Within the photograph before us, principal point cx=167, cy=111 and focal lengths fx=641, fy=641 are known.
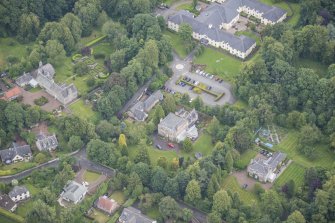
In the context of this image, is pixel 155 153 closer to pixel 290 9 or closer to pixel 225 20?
pixel 225 20

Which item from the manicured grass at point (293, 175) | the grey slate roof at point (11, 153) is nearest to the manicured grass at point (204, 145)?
the manicured grass at point (293, 175)

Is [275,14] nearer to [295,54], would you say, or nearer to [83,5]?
[295,54]

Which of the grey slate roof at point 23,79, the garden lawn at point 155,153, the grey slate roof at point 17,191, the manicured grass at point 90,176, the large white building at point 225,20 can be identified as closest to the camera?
the grey slate roof at point 17,191

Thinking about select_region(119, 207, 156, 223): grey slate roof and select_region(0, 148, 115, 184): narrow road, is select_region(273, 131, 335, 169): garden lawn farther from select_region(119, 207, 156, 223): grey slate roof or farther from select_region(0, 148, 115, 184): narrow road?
select_region(0, 148, 115, 184): narrow road

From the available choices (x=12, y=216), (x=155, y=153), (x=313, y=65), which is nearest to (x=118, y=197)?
(x=155, y=153)

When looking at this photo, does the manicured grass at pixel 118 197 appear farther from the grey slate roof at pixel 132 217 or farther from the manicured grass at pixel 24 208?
the manicured grass at pixel 24 208

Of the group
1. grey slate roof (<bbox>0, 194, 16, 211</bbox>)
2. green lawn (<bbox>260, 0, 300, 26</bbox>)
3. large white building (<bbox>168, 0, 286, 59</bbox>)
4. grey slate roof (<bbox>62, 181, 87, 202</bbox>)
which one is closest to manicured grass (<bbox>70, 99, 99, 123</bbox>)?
grey slate roof (<bbox>62, 181, 87, 202</bbox>)

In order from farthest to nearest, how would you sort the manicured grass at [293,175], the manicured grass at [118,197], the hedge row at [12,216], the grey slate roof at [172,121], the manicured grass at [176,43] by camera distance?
the manicured grass at [176,43] → the grey slate roof at [172,121] → the manicured grass at [293,175] → the manicured grass at [118,197] → the hedge row at [12,216]
